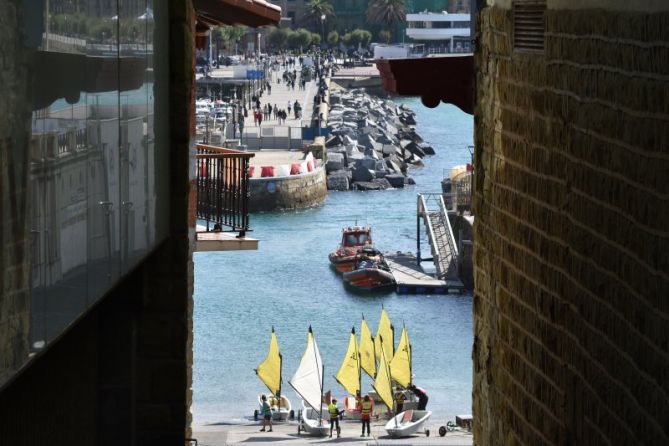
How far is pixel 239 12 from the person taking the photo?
12625 mm

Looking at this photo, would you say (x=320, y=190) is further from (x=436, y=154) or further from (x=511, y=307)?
(x=511, y=307)

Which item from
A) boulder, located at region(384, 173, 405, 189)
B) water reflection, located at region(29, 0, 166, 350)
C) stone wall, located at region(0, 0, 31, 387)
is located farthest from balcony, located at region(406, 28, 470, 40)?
stone wall, located at region(0, 0, 31, 387)

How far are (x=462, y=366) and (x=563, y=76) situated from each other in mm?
39029

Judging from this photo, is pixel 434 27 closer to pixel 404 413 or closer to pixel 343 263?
pixel 343 263

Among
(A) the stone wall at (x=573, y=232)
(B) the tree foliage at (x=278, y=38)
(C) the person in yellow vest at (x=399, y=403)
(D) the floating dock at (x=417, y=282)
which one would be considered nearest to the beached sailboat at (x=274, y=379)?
(C) the person in yellow vest at (x=399, y=403)

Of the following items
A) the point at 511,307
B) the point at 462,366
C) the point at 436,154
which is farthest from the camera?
the point at 436,154

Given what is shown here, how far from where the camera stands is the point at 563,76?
712 centimetres

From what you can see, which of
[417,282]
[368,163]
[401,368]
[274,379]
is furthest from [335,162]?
[274,379]

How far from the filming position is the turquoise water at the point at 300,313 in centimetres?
4281

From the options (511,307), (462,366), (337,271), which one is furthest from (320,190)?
(511,307)

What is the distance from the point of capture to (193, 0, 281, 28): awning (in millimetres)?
12203

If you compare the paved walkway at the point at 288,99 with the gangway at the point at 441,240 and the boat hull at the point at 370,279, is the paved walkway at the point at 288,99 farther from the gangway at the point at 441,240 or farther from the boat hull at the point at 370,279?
the boat hull at the point at 370,279

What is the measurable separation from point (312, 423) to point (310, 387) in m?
2.56

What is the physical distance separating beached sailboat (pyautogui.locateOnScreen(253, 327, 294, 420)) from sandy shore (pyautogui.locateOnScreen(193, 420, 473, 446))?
0.95 m
